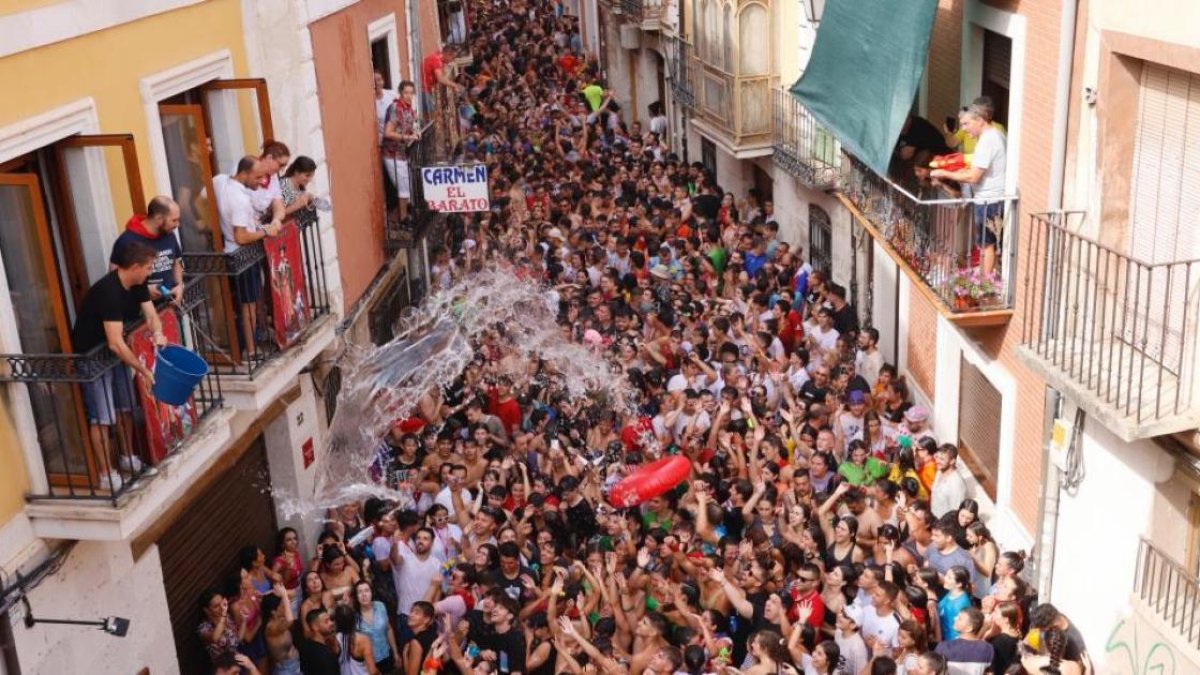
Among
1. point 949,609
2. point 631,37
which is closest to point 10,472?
point 949,609

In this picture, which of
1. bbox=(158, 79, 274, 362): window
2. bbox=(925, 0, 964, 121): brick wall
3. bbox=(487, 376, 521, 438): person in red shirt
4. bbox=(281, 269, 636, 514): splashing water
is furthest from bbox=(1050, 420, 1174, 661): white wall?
bbox=(158, 79, 274, 362): window

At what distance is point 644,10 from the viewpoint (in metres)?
28.8

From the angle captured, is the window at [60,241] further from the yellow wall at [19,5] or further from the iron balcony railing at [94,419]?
the yellow wall at [19,5]

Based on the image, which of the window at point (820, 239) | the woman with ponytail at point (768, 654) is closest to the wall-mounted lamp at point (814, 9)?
the window at point (820, 239)

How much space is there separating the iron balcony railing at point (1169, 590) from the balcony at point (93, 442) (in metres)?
6.33

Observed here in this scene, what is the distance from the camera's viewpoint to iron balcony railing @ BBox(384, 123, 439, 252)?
616 inches

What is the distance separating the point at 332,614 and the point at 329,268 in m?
4.13

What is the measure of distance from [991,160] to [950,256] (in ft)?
3.00

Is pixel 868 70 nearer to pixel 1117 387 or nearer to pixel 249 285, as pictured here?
pixel 1117 387

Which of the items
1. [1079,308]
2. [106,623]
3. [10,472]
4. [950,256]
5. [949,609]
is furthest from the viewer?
[950,256]

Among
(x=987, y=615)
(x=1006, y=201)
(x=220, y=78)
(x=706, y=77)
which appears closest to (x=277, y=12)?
(x=220, y=78)

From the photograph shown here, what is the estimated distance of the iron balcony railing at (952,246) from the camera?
36.7 ft

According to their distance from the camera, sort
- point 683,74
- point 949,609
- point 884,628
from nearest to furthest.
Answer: point 884,628
point 949,609
point 683,74

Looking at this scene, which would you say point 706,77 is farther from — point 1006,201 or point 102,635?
point 102,635
